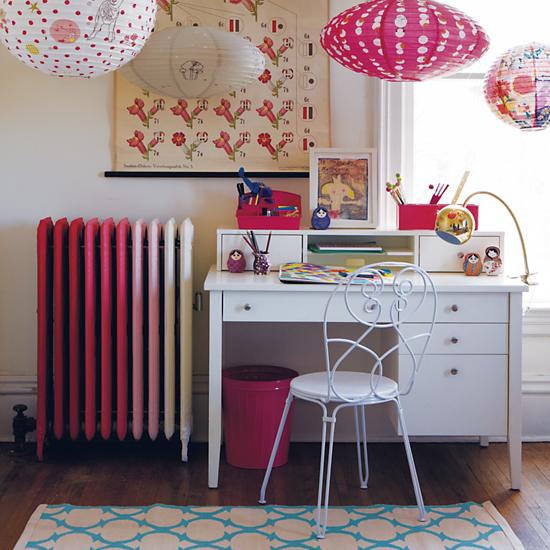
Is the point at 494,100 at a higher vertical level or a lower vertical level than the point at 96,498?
higher

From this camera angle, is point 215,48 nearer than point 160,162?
Result: Yes

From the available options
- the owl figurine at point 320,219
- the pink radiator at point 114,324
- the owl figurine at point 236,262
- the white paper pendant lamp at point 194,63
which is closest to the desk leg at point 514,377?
the owl figurine at point 320,219

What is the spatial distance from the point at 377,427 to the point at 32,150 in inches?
68.6

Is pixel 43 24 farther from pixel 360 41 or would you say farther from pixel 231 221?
pixel 231 221

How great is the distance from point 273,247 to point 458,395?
85 cm

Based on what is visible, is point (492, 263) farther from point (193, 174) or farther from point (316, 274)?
point (193, 174)

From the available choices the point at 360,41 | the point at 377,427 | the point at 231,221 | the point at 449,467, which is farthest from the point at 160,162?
the point at 449,467

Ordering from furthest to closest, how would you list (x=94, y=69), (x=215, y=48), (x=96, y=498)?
(x=215, y=48) < (x=96, y=498) < (x=94, y=69)

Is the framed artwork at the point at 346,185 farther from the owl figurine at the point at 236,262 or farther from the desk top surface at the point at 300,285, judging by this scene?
the desk top surface at the point at 300,285

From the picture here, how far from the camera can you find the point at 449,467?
3125mm

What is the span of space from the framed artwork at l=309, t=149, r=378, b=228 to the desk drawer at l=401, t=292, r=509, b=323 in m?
0.53

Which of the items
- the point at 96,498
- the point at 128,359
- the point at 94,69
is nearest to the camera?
the point at 94,69

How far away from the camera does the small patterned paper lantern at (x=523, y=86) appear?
112 inches

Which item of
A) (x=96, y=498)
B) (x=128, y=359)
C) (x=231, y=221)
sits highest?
(x=231, y=221)
